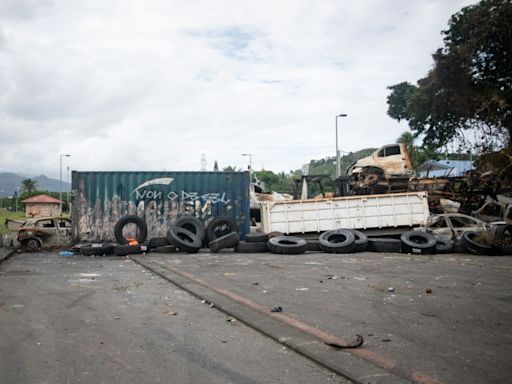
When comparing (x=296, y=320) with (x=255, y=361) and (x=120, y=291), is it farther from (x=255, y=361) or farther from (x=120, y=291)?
(x=120, y=291)

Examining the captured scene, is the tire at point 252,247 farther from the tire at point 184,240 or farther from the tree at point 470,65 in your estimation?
the tree at point 470,65

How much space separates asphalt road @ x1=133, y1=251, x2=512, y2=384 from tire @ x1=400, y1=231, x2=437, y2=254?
0.69m

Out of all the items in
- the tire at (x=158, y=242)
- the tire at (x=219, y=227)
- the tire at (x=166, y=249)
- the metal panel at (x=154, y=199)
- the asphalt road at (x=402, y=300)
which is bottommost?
the asphalt road at (x=402, y=300)

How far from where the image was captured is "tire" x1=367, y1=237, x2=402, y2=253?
14062mm

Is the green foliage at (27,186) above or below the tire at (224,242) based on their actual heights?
above

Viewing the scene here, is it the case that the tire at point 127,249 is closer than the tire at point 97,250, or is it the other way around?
the tire at point 127,249

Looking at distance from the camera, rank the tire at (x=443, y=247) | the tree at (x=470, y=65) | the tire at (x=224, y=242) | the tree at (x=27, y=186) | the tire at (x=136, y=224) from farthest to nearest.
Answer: the tree at (x=27, y=186)
the tree at (x=470, y=65)
the tire at (x=136, y=224)
the tire at (x=224, y=242)
the tire at (x=443, y=247)

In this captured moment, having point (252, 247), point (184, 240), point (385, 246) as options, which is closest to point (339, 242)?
point (385, 246)

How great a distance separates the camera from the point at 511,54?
21906mm

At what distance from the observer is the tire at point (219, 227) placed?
604 inches

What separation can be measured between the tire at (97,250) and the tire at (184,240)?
1.80m

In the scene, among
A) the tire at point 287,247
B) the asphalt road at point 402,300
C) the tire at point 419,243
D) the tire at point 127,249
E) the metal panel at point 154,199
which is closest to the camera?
the asphalt road at point 402,300

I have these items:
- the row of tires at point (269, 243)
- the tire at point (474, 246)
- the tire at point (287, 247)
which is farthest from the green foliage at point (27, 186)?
the tire at point (474, 246)

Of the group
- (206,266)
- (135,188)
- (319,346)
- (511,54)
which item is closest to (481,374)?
(319,346)
